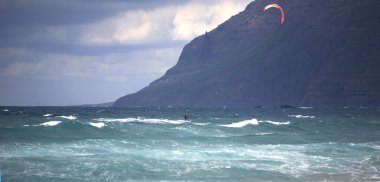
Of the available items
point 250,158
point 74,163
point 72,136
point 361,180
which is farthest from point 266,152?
point 72,136

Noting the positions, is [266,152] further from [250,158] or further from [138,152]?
[138,152]

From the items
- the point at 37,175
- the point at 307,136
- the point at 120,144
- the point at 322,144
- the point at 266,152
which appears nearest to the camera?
the point at 37,175

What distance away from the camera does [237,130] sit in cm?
5072

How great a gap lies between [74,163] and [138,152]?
615cm

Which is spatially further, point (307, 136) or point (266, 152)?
point (307, 136)

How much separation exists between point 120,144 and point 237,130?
18044 millimetres

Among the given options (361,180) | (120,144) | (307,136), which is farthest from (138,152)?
(307,136)

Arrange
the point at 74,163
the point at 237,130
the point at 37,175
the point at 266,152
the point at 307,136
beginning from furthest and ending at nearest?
1. the point at 237,130
2. the point at 307,136
3. the point at 266,152
4. the point at 74,163
5. the point at 37,175

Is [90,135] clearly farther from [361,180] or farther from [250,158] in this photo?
[361,180]

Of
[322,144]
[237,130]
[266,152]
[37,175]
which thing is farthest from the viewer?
[237,130]

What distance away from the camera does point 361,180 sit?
22812 millimetres

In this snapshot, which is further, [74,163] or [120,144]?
[120,144]

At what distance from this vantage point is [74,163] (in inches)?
1011

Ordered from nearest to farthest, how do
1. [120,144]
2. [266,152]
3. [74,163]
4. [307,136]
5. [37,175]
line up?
[37,175]
[74,163]
[266,152]
[120,144]
[307,136]
